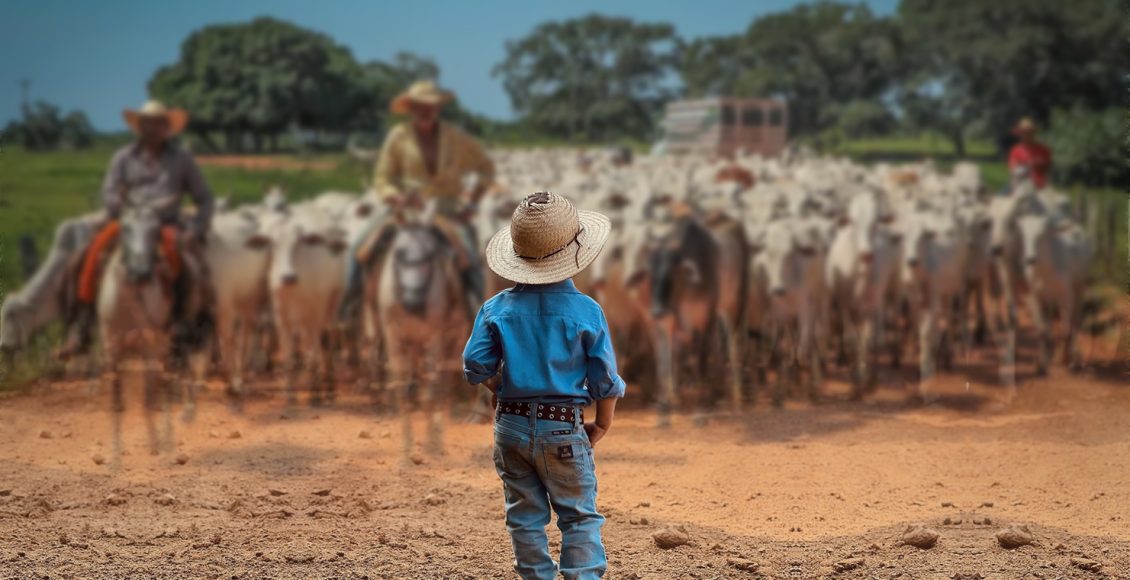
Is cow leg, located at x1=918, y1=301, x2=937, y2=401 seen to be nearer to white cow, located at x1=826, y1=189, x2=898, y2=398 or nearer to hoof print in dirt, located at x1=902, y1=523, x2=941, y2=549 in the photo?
white cow, located at x1=826, y1=189, x2=898, y2=398

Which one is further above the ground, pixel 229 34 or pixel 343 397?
pixel 229 34

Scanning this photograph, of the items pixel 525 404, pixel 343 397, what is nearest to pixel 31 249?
pixel 343 397

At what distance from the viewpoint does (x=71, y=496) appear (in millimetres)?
6391

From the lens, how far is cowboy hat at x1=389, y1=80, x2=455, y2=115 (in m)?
9.33

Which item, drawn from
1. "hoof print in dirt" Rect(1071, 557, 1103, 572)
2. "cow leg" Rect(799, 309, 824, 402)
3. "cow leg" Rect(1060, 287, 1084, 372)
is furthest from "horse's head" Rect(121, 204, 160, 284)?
"cow leg" Rect(1060, 287, 1084, 372)

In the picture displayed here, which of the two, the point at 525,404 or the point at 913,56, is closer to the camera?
the point at 525,404

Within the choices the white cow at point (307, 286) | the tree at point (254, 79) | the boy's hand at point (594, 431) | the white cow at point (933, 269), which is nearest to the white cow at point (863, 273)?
the white cow at point (933, 269)

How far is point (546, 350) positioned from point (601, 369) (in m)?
0.19

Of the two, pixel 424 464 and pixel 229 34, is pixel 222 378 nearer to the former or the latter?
pixel 424 464

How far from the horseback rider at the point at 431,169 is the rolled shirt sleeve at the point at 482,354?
5369mm

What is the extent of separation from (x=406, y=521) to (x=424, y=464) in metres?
1.39

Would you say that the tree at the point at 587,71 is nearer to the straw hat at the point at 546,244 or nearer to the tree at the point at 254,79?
the tree at the point at 254,79

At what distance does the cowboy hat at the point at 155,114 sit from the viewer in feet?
28.9

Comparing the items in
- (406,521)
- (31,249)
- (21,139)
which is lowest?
(406,521)
